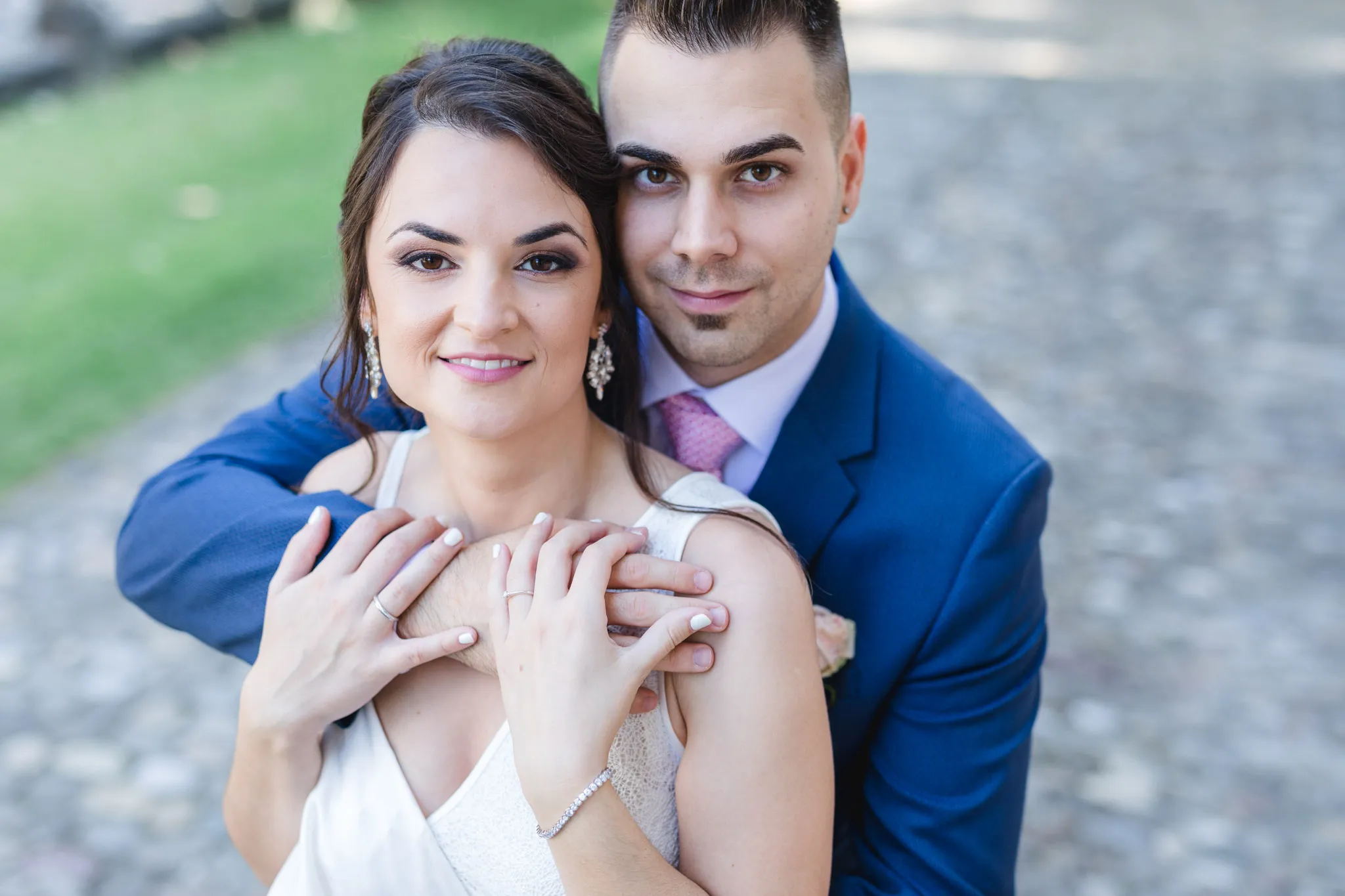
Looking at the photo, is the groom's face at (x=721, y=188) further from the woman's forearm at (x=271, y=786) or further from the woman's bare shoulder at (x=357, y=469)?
the woman's forearm at (x=271, y=786)

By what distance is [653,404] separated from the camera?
9.52 feet

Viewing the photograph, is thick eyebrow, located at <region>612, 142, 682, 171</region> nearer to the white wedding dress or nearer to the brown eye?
the brown eye

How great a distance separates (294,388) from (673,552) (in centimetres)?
131

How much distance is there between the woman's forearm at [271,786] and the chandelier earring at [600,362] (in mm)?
851

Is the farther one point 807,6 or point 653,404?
point 653,404

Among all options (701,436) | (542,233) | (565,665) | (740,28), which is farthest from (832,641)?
(740,28)

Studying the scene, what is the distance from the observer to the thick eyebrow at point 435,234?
2.25 m

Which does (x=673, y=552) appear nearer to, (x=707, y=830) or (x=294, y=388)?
(x=707, y=830)

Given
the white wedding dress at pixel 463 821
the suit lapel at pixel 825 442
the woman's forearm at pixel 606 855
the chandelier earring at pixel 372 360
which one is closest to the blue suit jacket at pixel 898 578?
the suit lapel at pixel 825 442

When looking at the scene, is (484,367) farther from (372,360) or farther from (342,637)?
(342,637)

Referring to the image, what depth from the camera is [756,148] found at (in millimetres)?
2561

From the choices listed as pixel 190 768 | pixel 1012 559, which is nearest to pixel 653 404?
pixel 1012 559

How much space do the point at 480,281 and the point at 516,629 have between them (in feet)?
1.98

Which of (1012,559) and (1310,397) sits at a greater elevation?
(1012,559)
